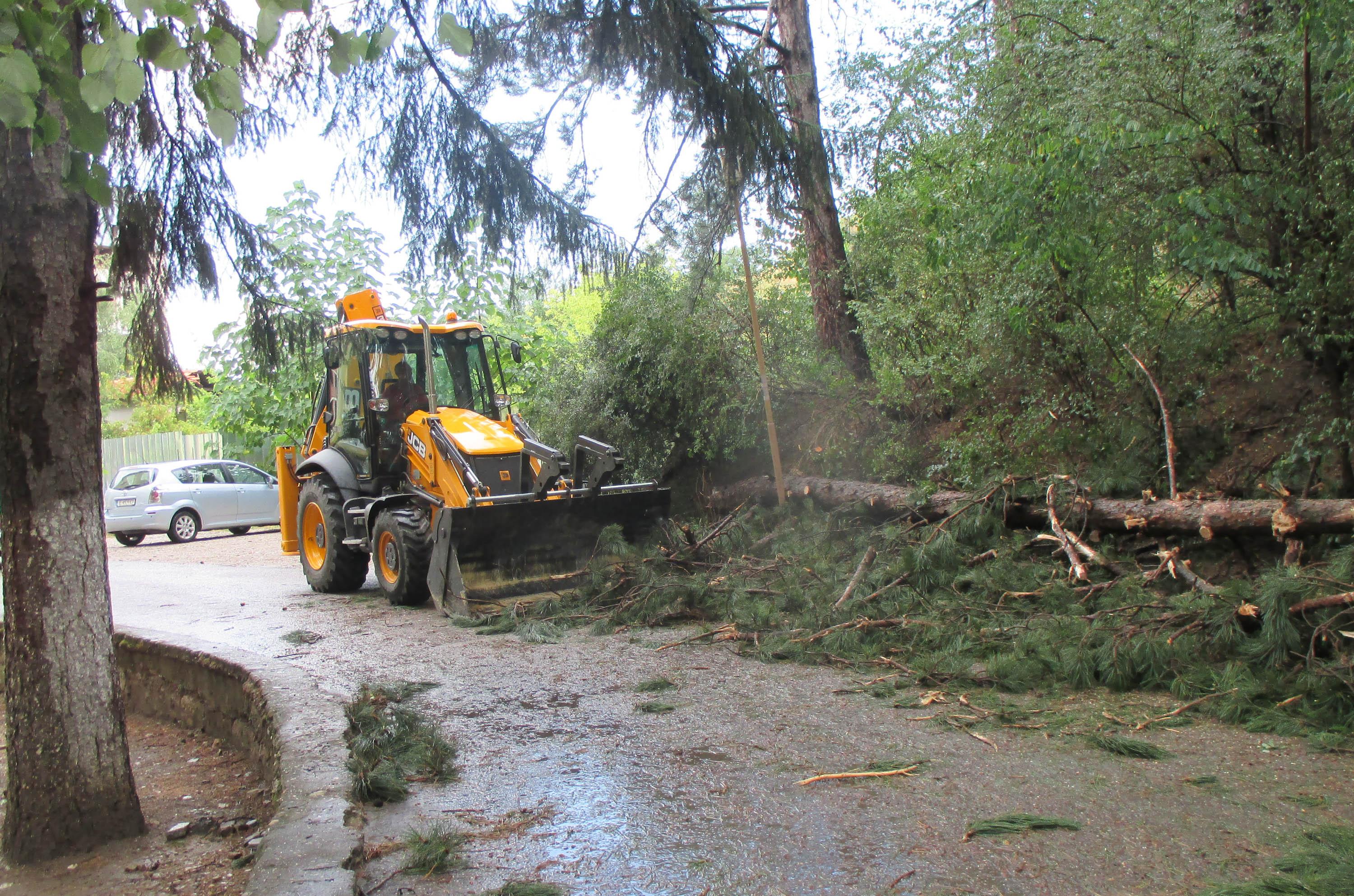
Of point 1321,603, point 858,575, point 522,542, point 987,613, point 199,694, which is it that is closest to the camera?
point 1321,603

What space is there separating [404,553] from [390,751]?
464 cm

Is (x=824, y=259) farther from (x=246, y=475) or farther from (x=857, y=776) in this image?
(x=246, y=475)

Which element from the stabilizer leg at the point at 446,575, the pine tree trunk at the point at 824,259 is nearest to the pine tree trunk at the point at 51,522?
the stabilizer leg at the point at 446,575

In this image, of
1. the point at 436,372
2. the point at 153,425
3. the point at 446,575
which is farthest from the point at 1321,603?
the point at 153,425

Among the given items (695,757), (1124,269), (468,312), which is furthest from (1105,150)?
(468,312)

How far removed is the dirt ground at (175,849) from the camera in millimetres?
3607

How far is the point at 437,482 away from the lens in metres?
9.70

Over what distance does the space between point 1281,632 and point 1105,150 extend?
3.80m

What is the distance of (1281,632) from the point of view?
5.31 metres

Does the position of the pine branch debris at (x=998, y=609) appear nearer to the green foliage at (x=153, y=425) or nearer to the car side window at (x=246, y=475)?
the green foliage at (x=153, y=425)

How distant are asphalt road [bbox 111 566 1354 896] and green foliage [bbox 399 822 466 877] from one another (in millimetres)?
49

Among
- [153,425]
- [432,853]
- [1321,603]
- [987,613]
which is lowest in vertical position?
[432,853]

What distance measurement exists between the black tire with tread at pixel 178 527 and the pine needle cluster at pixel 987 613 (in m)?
13.1

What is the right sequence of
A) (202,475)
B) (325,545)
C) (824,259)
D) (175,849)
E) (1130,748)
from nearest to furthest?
(175,849), (1130,748), (325,545), (824,259), (202,475)
